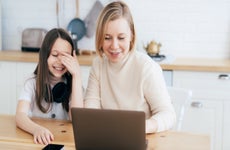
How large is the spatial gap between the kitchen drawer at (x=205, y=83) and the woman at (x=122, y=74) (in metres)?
1.10

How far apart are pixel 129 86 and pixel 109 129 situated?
1.81 feet

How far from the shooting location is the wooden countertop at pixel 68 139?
4.59 ft

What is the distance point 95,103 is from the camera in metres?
1.78

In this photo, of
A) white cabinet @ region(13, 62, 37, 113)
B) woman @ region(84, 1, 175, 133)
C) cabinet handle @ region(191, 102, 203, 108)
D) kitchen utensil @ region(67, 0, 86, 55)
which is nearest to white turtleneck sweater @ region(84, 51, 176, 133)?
woman @ region(84, 1, 175, 133)

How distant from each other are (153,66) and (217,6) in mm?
1662

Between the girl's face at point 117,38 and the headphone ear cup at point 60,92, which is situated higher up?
the girl's face at point 117,38

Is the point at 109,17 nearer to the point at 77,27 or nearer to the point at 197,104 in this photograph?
the point at 197,104

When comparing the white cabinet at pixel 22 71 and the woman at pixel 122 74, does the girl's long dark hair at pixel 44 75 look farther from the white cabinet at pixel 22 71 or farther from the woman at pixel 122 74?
the white cabinet at pixel 22 71

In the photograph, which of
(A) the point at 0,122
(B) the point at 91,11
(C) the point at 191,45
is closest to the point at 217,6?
(C) the point at 191,45

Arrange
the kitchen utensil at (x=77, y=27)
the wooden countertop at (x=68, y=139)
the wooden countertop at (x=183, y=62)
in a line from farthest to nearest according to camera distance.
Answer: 1. the kitchen utensil at (x=77, y=27)
2. the wooden countertop at (x=183, y=62)
3. the wooden countertop at (x=68, y=139)

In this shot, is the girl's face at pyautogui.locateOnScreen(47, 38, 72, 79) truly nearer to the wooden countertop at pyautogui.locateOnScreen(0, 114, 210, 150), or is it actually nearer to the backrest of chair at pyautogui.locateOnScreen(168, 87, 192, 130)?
the wooden countertop at pyautogui.locateOnScreen(0, 114, 210, 150)

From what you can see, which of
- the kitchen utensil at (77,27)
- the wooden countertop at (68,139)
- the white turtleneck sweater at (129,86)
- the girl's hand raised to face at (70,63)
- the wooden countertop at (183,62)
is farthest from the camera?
the kitchen utensil at (77,27)

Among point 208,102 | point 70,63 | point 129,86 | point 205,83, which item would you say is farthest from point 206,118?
point 70,63

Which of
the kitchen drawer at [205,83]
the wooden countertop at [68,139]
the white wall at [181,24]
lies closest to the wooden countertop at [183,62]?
the kitchen drawer at [205,83]
